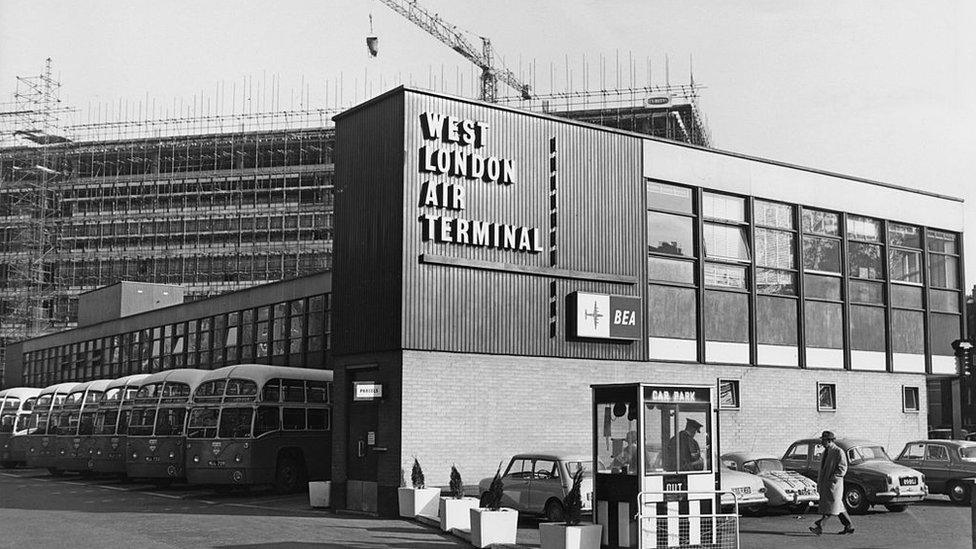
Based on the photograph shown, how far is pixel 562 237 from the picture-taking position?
27422 mm

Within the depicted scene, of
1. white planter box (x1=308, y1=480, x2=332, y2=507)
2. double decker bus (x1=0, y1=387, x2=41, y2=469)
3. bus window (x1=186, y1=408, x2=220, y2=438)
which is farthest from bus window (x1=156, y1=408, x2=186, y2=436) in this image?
double decker bus (x1=0, y1=387, x2=41, y2=469)

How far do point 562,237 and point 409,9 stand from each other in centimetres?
8654

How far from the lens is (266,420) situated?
31344 millimetres

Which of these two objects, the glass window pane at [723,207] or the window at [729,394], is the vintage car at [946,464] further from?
the glass window pane at [723,207]

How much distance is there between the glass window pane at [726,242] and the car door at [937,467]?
7809 mm

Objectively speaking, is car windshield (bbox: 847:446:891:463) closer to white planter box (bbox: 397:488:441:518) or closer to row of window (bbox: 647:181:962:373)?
row of window (bbox: 647:181:962:373)

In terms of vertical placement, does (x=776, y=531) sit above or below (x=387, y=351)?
below

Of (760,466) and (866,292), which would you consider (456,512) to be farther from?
(866,292)

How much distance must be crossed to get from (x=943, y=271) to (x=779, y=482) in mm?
17474

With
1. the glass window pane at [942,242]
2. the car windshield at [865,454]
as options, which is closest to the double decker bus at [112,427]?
the car windshield at [865,454]

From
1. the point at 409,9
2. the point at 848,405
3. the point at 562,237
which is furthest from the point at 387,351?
the point at 409,9

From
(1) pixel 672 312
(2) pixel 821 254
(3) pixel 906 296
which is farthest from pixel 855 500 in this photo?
(3) pixel 906 296

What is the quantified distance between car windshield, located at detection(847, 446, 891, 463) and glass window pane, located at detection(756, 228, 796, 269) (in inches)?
314

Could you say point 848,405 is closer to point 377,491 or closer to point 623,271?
point 623,271
